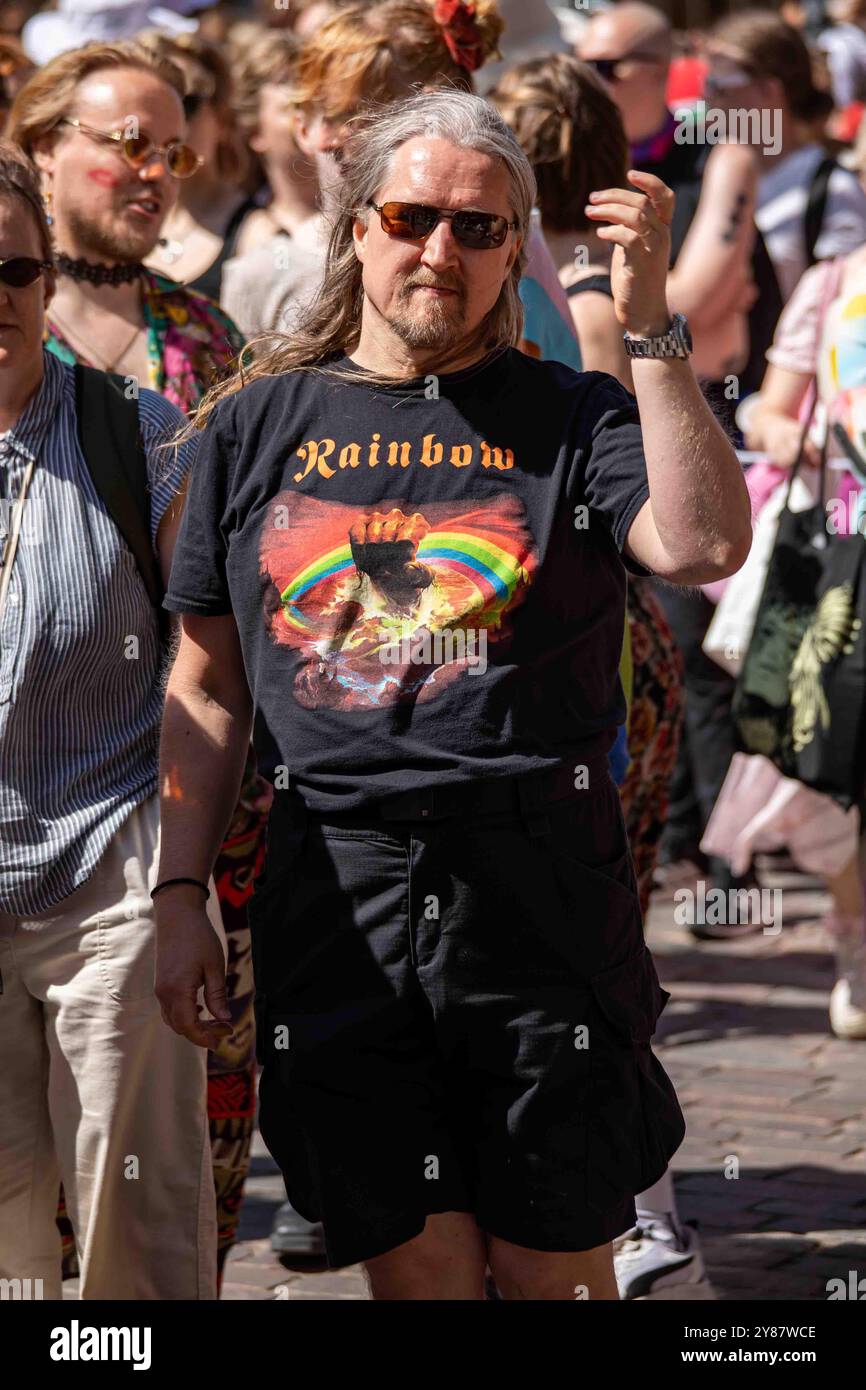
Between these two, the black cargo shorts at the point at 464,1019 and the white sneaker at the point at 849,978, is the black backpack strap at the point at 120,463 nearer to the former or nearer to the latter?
the black cargo shorts at the point at 464,1019

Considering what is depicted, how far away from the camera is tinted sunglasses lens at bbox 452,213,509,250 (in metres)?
2.74

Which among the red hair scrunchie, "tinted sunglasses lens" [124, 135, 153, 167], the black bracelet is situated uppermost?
the red hair scrunchie

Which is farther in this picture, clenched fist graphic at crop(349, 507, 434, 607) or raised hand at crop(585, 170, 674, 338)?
clenched fist graphic at crop(349, 507, 434, 607)

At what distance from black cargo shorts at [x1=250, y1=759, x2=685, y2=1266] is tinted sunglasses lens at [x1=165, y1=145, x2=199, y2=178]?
177cm

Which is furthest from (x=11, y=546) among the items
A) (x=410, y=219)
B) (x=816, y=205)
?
(x=816, y=205)

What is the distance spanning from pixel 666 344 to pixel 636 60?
4.73 m

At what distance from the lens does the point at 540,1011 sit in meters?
2.72

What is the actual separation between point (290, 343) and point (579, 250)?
145 centimetres

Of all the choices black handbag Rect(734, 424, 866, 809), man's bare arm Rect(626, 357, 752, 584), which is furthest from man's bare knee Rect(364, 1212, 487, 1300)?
black handbag Rect(734, 424, 866, 809)

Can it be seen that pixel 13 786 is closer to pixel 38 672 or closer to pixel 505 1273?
pixel 38 672

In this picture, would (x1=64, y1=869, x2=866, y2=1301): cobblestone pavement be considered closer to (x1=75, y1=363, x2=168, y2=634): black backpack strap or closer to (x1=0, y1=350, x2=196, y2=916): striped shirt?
(x1=0, y1=350, x2=196, y2=916): striped shirt

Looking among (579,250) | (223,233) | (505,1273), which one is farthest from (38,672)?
(223,233)

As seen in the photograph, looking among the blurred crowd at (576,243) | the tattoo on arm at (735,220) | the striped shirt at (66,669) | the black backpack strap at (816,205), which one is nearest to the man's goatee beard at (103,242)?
the blurred crowd at (576,243)
